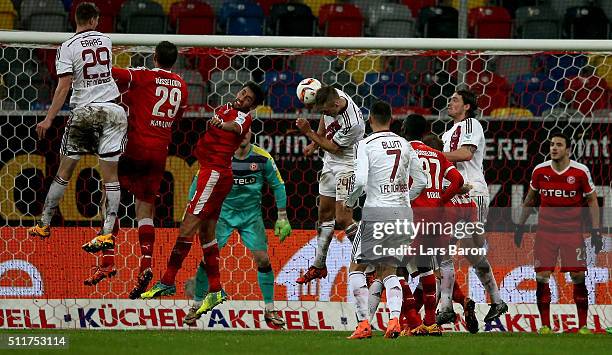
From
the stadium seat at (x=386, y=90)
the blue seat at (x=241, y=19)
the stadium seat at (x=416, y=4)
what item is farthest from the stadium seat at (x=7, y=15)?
the stadium seat at (x=416, y=4)

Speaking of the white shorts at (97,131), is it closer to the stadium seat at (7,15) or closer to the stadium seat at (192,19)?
the stadium seat at (192,19)

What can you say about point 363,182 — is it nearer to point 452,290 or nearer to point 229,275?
point 452,290

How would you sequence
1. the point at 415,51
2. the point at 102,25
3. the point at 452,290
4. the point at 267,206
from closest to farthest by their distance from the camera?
1. the point at 452,290
2. the point at 415,51
3. the point at 267,206
4. the point at 102,25

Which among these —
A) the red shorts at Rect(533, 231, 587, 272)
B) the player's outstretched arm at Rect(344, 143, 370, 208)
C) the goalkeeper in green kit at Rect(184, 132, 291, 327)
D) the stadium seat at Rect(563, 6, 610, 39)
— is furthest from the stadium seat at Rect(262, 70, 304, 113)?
the stadium seat at Rect(563, 6, 610, 39)

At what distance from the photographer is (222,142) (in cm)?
1088

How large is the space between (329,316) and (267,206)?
142 centimetres

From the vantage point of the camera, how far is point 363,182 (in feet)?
31.3

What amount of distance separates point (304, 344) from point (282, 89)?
17.4 feet

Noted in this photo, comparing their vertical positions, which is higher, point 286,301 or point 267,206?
point 267,206

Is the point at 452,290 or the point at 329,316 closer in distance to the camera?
the point at 452,290

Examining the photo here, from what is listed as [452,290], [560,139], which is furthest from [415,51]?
[452,290]

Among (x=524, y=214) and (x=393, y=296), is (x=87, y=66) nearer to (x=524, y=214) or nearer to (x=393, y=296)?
(x=393, y=296)

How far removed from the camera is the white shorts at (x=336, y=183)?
36.9ft

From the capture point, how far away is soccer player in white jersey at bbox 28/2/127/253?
9812mm
